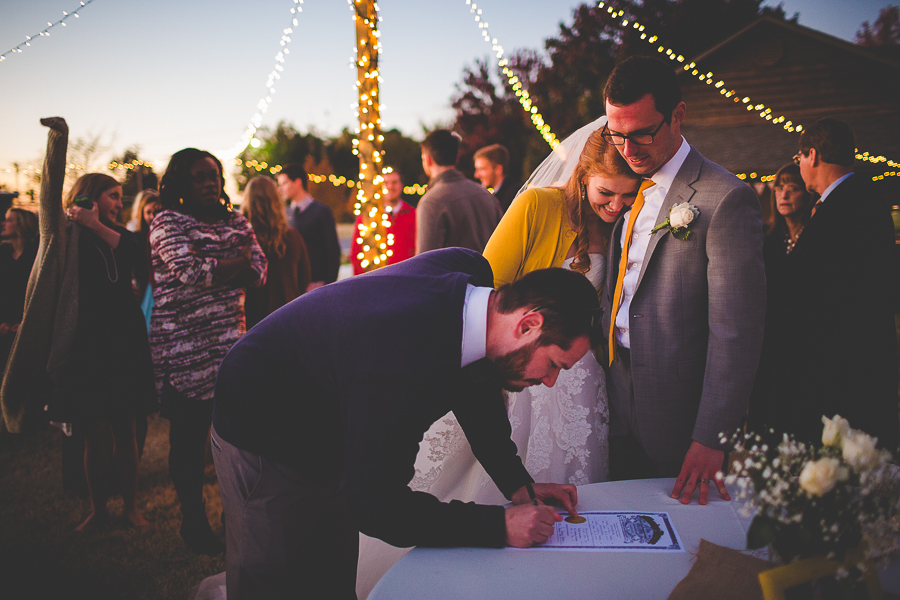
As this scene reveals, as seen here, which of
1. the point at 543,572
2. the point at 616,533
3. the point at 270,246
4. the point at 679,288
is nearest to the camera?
the point at 543,572

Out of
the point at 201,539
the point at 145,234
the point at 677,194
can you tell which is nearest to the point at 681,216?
the point at 677,194

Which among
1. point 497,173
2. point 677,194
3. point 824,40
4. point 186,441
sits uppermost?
point 824,40

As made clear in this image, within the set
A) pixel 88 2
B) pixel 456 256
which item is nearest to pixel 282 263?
pixel 88 2

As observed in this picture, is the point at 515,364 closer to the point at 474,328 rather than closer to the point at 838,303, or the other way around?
the point at 474,328

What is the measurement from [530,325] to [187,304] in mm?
2139

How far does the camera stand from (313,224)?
4.52 meters

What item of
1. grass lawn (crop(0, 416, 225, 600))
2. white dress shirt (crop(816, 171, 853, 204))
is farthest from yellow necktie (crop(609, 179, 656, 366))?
grass lawn (crop(0, 416, 225, 600))

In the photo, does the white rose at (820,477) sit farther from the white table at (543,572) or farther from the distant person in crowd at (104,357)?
the distant person in crowd at (104,357)

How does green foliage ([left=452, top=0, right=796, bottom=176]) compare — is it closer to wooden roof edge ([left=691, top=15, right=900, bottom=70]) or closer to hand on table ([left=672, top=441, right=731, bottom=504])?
wooden roof edge ([left=691, top=15, right=900, bottom=70])

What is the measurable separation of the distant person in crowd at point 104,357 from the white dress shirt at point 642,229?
8.40 feet

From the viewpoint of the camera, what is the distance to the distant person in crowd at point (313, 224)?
454 cm

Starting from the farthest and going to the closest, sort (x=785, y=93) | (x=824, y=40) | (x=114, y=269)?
1. (x=785, y=93)
2. (x=824, y=40)
3. (x=114, y=269)

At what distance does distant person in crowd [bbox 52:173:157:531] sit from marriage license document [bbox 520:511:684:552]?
2.52 m

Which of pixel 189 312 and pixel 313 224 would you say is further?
pixel 313 224
